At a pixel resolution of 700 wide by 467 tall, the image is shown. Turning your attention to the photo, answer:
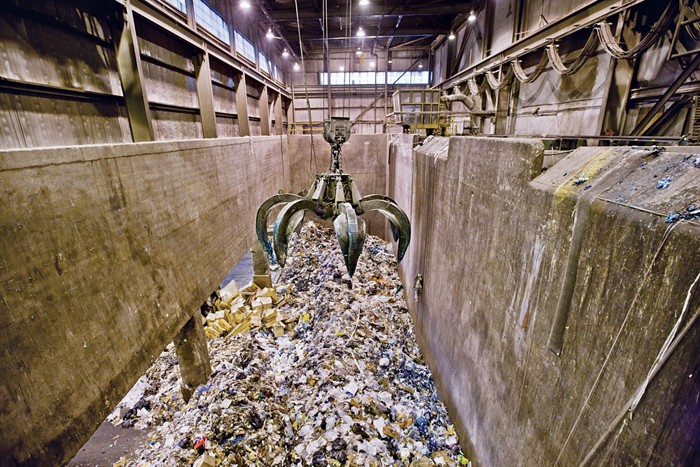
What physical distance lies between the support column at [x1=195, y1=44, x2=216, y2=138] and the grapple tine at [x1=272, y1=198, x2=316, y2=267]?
17.2ft

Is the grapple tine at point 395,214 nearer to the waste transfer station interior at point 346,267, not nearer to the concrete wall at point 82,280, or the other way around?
the waste transfer station interior at point 346,267

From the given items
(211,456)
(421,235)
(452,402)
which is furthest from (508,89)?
(211,456)

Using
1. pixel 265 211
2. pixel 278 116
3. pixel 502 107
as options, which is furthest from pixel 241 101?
pixel 502 107

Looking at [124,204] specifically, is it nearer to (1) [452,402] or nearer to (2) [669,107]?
(1) [452,402]

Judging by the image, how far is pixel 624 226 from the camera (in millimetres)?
1512

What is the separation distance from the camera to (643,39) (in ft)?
14.8

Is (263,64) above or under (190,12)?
above

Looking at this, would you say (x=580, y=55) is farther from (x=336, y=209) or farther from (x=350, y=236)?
(x=350, y=236)

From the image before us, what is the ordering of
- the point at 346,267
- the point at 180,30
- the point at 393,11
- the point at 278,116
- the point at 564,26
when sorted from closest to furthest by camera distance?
the point at 346,267, the point at 180,30, the point at 564,26, the point at 393,11, the point at 278,116

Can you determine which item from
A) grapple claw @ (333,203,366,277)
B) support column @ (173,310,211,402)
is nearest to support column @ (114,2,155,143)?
support column @ (173,310,211,402)

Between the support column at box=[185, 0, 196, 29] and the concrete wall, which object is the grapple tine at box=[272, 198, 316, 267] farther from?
the support column at box=[185, 0, 196, 29]

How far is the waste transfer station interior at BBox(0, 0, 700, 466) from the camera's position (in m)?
1.59

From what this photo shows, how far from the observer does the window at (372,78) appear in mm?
17297

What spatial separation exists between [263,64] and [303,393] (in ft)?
41.5
